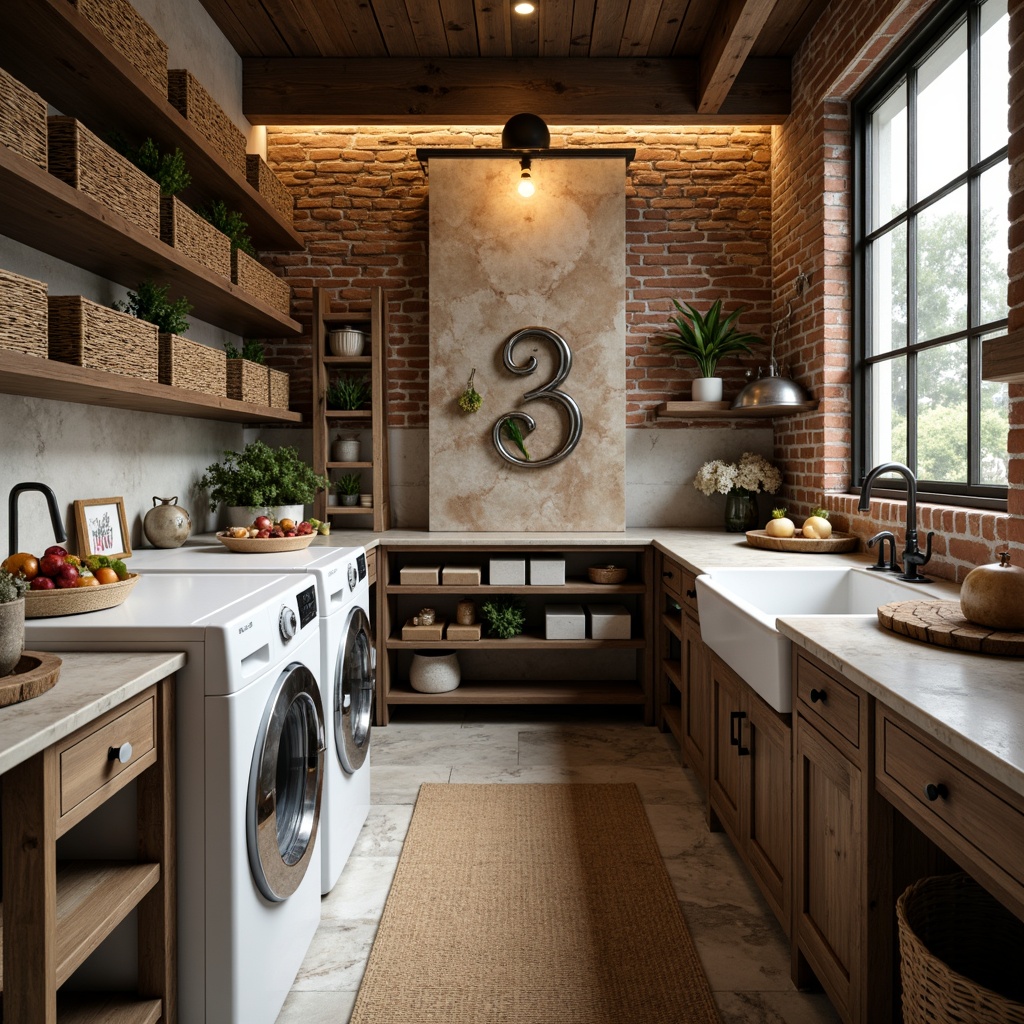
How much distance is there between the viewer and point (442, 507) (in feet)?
13.8

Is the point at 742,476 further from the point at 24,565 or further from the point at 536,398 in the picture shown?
the point at 24,565

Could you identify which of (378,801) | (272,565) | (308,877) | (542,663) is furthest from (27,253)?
(542,663)

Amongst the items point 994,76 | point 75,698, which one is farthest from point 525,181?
point 75,698

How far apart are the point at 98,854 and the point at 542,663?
2.99m

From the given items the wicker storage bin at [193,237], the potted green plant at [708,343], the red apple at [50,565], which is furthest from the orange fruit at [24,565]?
the potted green plant at [708,343]

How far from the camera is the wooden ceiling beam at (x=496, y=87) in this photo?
13.1ft

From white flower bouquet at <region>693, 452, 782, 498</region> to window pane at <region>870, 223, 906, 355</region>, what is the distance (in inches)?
33.9

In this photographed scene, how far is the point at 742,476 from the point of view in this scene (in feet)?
13.5

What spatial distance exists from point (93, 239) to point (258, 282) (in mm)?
1225

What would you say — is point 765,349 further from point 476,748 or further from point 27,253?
point 27,253

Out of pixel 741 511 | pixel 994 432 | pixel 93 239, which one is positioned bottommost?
pixel 741 511

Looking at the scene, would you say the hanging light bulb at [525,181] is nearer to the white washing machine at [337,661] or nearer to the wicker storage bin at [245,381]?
the wicker storage bin at [245,381]

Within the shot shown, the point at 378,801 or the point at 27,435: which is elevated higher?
the point at 27,435

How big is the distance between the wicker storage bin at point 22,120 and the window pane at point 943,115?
8.93 feet
